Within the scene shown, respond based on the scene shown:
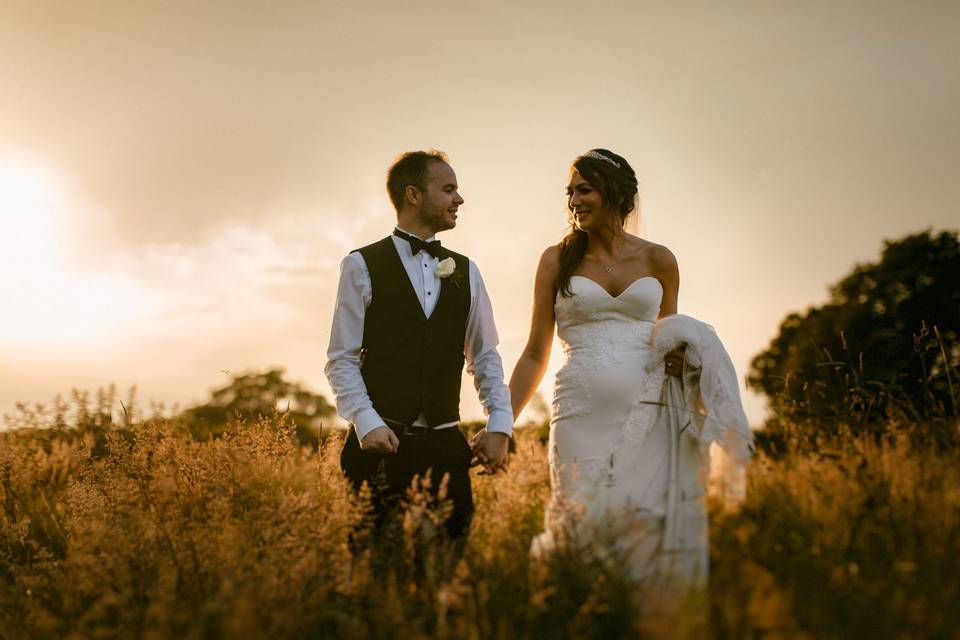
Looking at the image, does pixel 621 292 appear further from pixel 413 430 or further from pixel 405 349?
pixel 413 430

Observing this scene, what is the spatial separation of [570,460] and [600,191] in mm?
1690

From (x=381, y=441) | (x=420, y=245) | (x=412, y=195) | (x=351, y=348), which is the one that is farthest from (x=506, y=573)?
(x=412, y=195)

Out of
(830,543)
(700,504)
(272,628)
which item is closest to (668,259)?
(700,504)

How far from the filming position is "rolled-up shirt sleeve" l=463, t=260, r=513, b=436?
460cm

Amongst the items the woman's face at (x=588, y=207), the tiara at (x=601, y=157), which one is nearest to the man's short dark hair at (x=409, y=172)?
the woman's face at (x=588, y=207)

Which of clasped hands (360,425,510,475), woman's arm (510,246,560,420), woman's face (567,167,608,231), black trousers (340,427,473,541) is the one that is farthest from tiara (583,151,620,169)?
black trousers (340,427,473,541)

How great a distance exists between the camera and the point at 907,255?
26406 millimetres

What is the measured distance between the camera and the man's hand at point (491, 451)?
170 inches

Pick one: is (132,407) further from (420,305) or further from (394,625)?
(394,625)

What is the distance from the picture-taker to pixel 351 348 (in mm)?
4223

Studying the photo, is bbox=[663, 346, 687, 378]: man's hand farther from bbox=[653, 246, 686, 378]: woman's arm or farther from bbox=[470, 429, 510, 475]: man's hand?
bbox=[470, 429, 510, 475]: man's hand

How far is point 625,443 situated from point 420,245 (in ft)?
5.13

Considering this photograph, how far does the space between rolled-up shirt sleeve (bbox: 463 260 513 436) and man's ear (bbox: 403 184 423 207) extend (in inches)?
19.8

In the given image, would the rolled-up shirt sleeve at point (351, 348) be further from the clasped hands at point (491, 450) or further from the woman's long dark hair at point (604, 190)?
the woman's long dark hair at point (604, 190)
